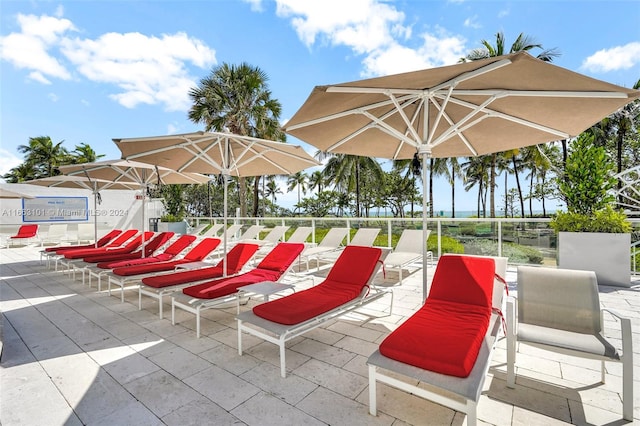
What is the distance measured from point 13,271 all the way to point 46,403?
7.57 metres

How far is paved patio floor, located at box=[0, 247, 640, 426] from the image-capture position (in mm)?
2053

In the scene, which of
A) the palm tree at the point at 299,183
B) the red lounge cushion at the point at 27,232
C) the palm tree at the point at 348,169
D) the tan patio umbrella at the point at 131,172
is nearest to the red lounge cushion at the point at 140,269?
the tan patio umbrella at the point at 131,172

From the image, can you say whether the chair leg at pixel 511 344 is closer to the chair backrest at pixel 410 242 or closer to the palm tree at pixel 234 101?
the chair backrest at pixel 410 242

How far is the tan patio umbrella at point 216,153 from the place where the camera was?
14.2 ft

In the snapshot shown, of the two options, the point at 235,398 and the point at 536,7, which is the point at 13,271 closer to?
the point at 235,398

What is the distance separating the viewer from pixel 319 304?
3215 mm

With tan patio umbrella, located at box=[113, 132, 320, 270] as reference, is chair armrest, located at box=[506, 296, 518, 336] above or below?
below

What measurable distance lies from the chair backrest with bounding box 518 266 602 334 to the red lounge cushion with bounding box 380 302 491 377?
0.38 meters

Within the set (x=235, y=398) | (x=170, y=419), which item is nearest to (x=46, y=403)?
(x=170, y=419)

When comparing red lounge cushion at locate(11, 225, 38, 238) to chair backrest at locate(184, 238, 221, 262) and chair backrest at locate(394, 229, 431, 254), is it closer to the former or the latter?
chair backrest at locate(184, 238, 221, 262)

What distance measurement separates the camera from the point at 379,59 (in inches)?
444

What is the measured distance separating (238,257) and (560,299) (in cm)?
440

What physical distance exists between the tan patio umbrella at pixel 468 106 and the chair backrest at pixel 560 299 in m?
1.00

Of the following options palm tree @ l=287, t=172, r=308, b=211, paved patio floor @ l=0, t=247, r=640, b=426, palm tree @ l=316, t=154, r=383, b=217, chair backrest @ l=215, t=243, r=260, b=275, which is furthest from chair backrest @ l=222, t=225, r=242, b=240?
palm tree @ l=287, t=172, r=308, b=211
